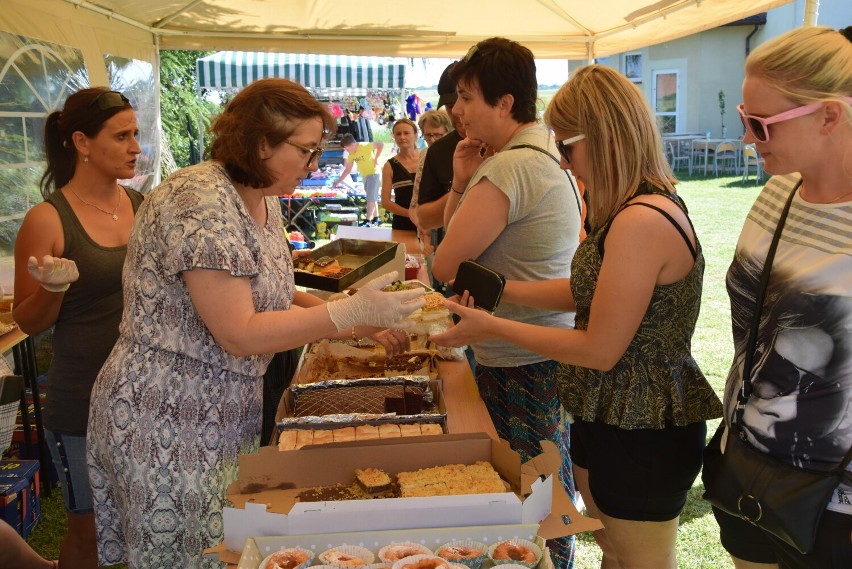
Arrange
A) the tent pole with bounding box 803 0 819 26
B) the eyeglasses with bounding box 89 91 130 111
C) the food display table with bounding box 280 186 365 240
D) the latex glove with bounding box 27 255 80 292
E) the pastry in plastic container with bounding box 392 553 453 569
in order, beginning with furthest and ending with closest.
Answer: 1. the food display table with bounding box 280 186 365 240
2. the tent pole with bounding box 803 0 819 26
3. the eyeglasses with bounding box 89 91 130 111
4. the latex glove with bounding box 27 255 80 292
5. the pastry in plastic container with bounding box 392 553 453 569

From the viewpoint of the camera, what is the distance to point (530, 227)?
2.46 meters

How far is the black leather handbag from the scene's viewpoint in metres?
1.51

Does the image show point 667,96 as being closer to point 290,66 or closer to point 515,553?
point 290,66

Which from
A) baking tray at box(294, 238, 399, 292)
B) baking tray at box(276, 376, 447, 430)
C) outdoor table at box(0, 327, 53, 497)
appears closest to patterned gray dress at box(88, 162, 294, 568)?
baking tray at box(276, 376, 447, 430)

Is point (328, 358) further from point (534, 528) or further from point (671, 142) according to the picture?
point (671, 142)

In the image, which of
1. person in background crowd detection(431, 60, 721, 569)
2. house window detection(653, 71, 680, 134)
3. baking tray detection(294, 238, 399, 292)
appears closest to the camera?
person in background crowd detection(431, 60, 721, 569)

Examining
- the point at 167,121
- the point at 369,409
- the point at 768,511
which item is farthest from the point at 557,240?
the point at 167,121

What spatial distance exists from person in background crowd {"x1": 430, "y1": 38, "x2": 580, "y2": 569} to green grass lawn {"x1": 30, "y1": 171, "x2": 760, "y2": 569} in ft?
4.05

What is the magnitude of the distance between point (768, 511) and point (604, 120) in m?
0.98

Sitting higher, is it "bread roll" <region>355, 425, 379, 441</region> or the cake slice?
"bread roll" <region>355, 425, 379, 441</region>

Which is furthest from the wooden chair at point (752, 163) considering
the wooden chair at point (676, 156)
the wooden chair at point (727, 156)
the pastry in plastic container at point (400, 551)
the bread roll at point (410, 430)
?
the pastry in plastic container at point (400, 551)

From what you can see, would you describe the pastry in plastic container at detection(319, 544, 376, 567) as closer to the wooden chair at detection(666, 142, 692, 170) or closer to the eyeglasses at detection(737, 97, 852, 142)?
the eyeglasses at detection(737, 97, 852, 142)

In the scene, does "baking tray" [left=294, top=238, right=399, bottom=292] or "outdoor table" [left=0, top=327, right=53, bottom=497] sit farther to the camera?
"outdoor table" [left=0, top=327, right=53, bottom=497]

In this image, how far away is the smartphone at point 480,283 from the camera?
222 cm
